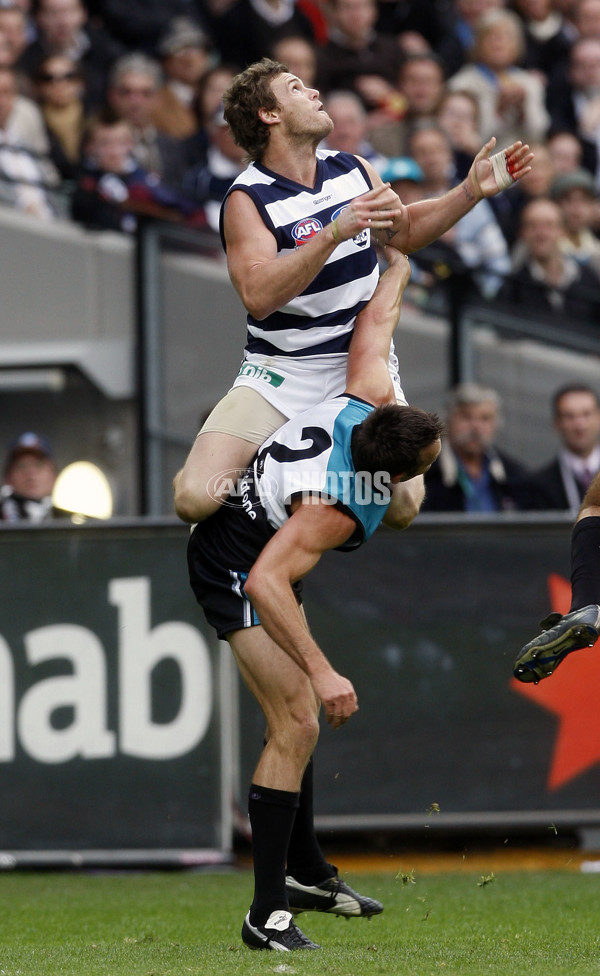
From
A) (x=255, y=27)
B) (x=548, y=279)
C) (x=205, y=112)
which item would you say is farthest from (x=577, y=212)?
(x=255, y=27)

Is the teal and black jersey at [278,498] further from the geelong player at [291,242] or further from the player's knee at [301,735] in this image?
the player's knee at [301,735]

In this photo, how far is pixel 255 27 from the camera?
1221 centimetres

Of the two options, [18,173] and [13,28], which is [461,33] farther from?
[18,173]

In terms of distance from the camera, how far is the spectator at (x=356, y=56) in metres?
12.0

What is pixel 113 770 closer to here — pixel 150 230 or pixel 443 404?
pixel 443 404

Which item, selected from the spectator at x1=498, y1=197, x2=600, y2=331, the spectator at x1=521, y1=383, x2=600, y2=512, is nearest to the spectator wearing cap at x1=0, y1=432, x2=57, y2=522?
the spectator at x1=521, y1=383, x2=600, y2=512

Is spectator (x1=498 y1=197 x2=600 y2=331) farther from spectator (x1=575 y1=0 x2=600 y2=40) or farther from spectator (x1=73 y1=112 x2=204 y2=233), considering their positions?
spectator (x1=575 y1=0 x2=600 y2=40)

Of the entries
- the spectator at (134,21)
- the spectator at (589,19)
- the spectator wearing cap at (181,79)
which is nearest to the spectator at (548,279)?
the spectator wearing cap at (181,79)

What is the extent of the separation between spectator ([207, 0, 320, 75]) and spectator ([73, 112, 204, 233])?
217 cm

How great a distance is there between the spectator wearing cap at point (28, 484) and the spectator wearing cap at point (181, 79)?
3.67 meters

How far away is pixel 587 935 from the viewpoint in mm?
5273

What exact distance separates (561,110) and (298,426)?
836cm

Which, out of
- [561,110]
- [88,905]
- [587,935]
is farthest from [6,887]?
[561,110]

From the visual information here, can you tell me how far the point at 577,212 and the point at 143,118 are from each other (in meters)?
3.32
